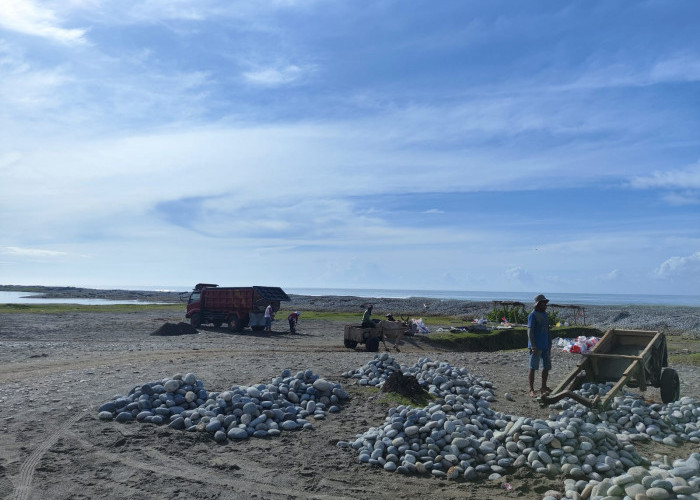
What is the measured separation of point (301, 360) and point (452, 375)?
15.0 feet

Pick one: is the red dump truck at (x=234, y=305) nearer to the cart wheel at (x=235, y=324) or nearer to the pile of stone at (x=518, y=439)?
the cart wheel at (x=235, y=324)

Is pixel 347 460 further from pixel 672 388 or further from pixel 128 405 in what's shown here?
pixel 672 388

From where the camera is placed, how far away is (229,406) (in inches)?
408

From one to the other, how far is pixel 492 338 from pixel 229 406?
20.5 metres

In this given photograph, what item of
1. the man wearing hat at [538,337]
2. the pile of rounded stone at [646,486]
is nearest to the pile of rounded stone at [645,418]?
the man wearing hat at [538,337]

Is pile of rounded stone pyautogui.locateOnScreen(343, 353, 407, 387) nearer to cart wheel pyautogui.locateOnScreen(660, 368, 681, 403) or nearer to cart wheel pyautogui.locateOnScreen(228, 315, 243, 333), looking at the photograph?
cart wheel pyautogui.locateOnScreen(660, 368, 681, 403)

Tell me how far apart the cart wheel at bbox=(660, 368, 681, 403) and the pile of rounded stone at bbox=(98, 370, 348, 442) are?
6.36m

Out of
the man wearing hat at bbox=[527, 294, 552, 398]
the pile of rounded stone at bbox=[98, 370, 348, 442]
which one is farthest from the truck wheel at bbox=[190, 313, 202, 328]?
the man wearing hat at bbox=[527, 294, 552, 398]

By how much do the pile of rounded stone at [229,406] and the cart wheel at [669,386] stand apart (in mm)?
6357

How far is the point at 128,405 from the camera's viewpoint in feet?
33.2

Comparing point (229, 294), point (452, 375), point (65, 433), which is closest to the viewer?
point (65, 433)

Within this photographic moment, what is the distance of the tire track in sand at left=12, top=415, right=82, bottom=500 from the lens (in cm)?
709

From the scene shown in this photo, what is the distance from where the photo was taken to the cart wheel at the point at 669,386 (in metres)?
11.6

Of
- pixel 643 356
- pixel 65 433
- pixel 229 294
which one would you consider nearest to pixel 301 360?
pixel 65 433
